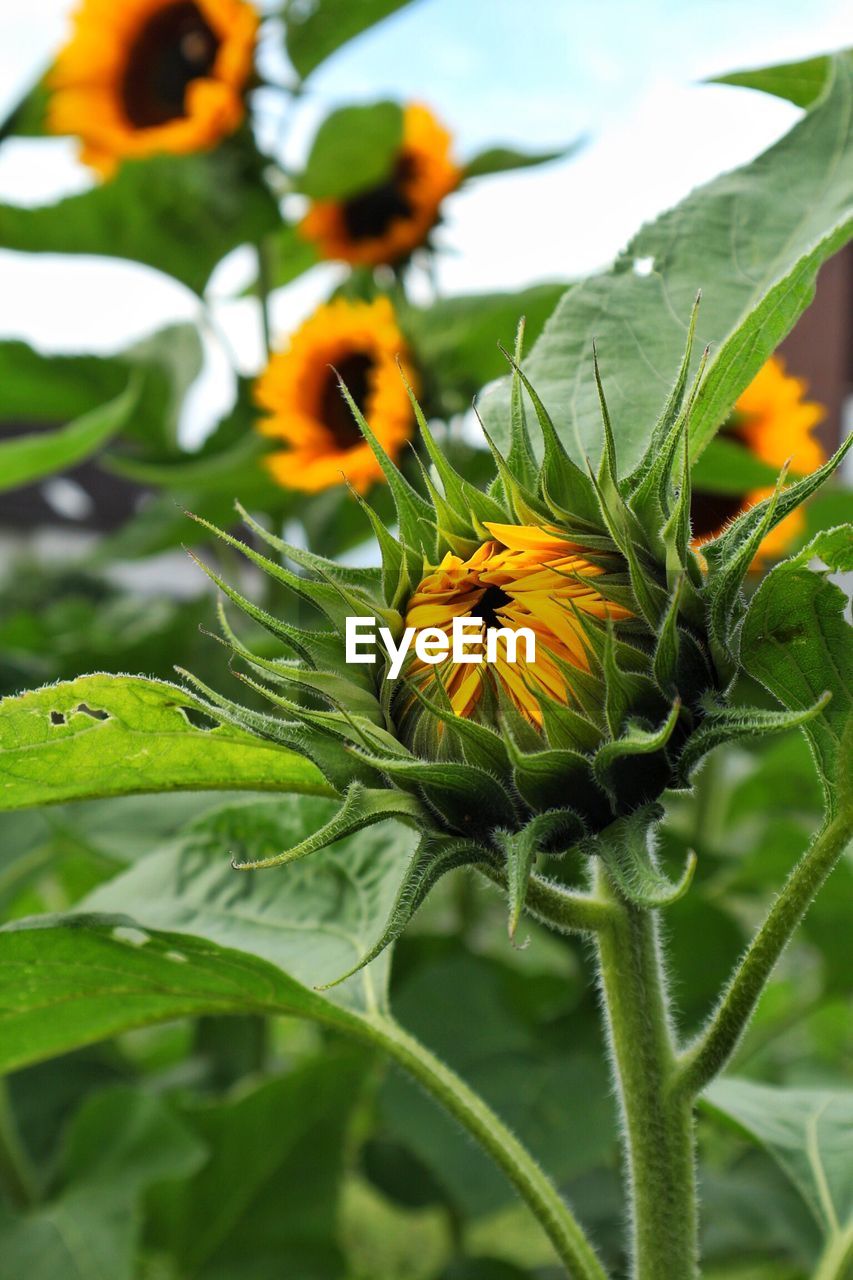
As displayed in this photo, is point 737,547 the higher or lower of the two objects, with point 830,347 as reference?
higher

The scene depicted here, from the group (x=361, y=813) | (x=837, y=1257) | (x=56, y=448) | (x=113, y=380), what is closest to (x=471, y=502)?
(x=361, y=813)

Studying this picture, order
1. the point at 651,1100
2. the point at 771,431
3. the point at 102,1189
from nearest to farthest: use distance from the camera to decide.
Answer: the point at 651,1100 → the point at 102,1189 → the point at 771,431

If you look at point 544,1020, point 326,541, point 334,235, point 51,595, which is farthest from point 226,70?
point 51,595

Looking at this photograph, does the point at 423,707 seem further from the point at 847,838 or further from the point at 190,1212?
the point at 190,1212

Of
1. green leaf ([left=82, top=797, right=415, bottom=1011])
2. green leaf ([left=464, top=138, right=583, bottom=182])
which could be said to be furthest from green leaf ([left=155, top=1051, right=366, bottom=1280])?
green leaf ([left=464, top=138, right=583, bottom=182])

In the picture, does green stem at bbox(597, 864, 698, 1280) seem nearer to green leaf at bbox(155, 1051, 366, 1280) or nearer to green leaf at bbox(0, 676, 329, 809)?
green leaf at bbox(0, 676, 329, 809)

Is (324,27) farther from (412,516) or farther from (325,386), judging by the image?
(412,516)
